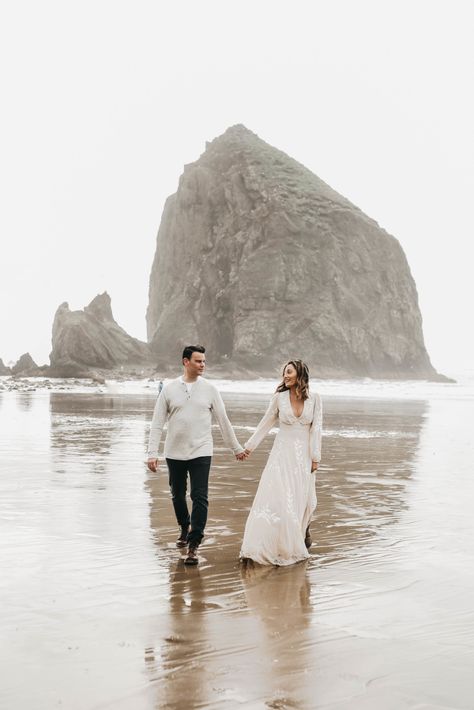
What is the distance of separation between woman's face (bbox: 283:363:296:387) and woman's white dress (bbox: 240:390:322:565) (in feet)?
0.46

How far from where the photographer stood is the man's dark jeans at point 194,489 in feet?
19.9

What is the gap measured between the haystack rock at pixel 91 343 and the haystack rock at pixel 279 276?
5.65m

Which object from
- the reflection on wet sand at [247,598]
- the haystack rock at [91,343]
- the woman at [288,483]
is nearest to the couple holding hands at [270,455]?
the woman at [288,483]

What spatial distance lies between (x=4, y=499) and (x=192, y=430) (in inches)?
137

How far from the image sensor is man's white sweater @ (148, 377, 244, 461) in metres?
6.29

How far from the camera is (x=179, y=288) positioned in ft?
417

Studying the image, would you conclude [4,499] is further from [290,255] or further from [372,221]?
[372,221]

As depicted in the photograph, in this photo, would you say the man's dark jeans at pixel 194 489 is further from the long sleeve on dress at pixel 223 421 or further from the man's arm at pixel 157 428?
the long sleeve on dress at pixel 223 421

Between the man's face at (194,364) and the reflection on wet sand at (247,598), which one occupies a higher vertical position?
the man's face at (194,364)

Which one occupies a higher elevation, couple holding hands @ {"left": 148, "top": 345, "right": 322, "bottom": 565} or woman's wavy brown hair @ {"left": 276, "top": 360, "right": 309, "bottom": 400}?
woman's wavy brown hair @ {"left": 276, "top": 360, "right": 309, "bottom": 400}

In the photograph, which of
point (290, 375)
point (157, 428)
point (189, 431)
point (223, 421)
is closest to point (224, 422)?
point (223, 421)

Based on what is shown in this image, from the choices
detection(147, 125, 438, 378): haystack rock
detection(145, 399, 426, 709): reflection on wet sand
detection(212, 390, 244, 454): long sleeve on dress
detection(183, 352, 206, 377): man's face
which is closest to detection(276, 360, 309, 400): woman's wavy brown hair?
detection(212, 390, 244, 454): long sleeve on dress

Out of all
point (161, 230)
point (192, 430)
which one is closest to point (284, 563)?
point (192, 430)

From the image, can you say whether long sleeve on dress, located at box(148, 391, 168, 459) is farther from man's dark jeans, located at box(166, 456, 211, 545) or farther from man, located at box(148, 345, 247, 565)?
man's dark jeans, located at box(166, 456, 211, 545)
